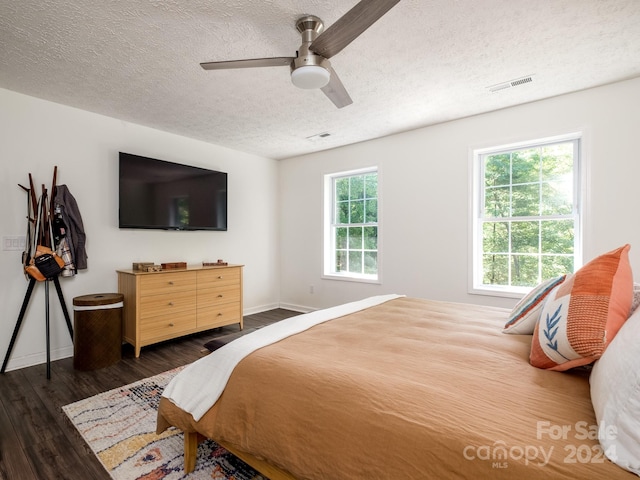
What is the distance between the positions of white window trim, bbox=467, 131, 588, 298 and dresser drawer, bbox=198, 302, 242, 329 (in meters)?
2.72

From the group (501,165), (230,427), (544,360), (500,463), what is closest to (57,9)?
(230,427)

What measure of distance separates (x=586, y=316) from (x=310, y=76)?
165 centimetres

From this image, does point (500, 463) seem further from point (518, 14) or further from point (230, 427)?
point (518, 14)

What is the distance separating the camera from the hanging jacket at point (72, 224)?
2.94m

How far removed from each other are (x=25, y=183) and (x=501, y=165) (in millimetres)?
4599

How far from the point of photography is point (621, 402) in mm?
761

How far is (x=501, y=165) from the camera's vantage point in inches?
134

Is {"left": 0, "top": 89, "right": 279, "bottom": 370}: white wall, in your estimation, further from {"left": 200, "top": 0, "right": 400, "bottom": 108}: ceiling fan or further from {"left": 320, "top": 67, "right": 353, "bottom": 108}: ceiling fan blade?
{"left": 320, "top": 67, "right": 353, "bottom": 108}: ceiling fan blade

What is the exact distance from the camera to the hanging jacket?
2936 mm

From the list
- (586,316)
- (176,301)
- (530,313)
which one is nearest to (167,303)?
(176,301)

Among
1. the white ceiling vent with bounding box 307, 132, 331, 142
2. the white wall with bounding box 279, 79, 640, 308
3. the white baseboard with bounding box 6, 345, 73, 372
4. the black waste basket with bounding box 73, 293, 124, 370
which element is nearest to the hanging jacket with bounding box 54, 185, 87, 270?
the black waste basket with bounding box 73, 293, 124, 370

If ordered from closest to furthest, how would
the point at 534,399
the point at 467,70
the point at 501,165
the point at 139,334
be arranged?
the point at 534,399
the point at 467,70
the point at 139,334
the point at 501,165

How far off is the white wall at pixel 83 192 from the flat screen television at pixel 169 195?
0.55 ft

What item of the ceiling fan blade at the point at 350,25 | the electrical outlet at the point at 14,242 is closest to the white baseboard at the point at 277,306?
the electrical outlet at the point at 14,242
